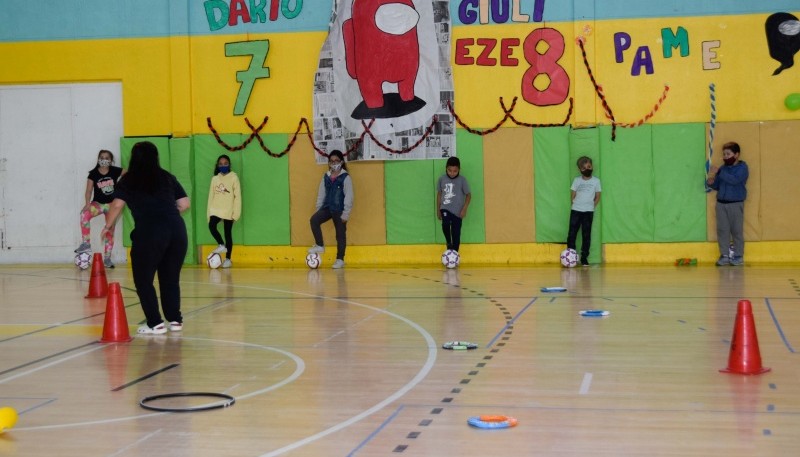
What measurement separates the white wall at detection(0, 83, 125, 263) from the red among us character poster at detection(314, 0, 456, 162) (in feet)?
14.5

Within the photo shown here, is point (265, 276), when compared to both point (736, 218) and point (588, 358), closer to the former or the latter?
point (736, 218)

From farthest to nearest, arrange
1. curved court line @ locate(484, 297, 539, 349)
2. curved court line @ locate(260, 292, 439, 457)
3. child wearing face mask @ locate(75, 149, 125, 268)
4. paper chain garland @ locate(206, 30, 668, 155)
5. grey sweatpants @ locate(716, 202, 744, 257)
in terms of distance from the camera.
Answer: child wearing face mask @ locate(75, 149, 125, 268) → paper chain garland @ locate(206, 30, 668, 155) → grey sweatpants @ locate(716, 202, 744, 257) → curved court line @ locate(484, 297, 539, 349) → curved court line @ locate(260, 292, 439, 457)

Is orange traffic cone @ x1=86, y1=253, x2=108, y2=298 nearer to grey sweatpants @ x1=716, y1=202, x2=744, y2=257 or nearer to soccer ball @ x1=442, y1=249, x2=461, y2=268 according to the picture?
soccer ball @ x1=442, y1=249, x2=461, y2=268

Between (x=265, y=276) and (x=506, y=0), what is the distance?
6.32 m

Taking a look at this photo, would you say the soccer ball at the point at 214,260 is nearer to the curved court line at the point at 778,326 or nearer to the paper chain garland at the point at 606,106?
the paper chain garland at the point at 606,106

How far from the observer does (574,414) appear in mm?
6383

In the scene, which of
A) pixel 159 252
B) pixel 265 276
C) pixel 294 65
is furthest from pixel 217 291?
pixel 294 65

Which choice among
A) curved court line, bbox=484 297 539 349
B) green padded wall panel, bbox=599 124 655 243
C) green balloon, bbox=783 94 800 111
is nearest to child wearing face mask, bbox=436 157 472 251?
green padded wall panel, bbox=599 124 655 243

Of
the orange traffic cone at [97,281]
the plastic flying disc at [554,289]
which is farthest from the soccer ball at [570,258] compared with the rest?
the orange traffic cone at [97,281]

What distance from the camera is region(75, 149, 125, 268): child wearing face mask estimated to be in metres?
18.3

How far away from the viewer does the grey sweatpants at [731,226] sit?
16.7m

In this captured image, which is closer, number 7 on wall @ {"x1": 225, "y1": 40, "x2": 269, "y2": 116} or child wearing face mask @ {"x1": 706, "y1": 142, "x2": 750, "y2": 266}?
child wearing face mask @ {"x1": 706, "y1": 142, "x2": 750, "y2": 266}

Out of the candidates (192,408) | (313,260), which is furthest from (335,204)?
(192,408)

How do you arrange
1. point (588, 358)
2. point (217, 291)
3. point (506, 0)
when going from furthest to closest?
point (506, 0)
point (217, 291)
point (588, 358)
